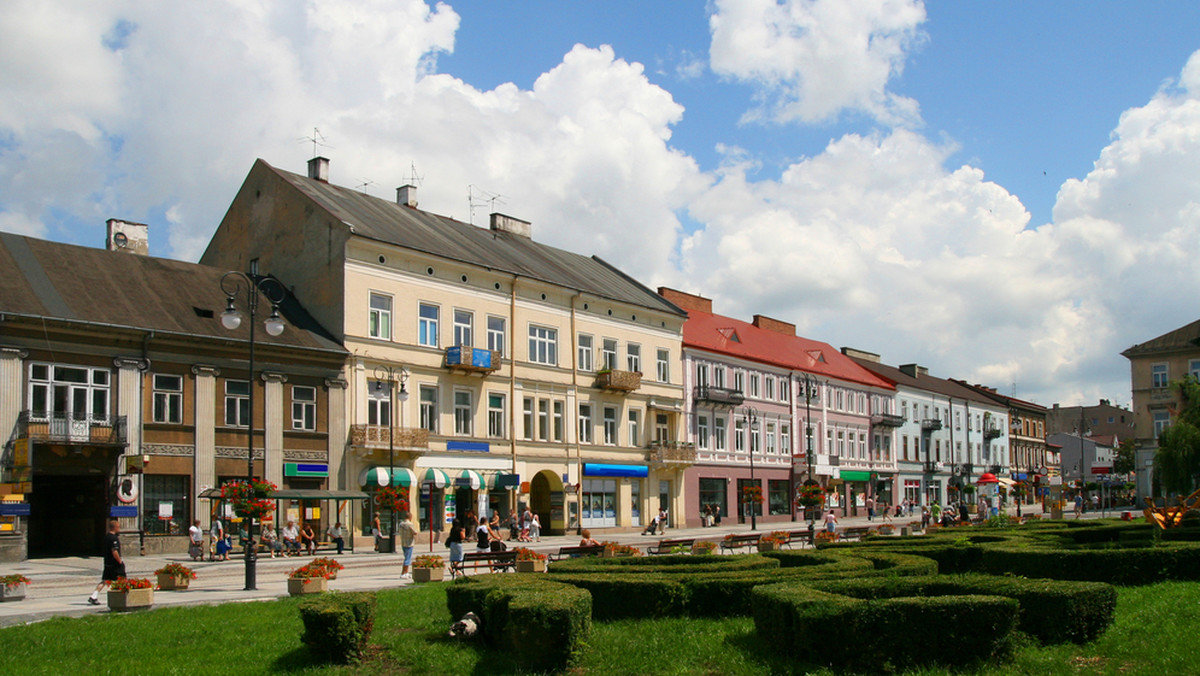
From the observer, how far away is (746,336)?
6341 centimetres

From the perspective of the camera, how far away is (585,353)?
48125 mm

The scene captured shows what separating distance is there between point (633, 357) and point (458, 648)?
38104mm

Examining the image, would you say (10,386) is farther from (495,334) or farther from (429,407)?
(495,334)

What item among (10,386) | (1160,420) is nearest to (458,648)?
(10,386)

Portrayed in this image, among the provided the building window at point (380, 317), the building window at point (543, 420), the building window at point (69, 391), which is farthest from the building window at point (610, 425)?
the building window at point (69, 391)

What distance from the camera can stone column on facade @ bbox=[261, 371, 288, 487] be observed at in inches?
1384

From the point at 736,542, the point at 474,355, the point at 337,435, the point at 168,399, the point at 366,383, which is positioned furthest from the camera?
the point at 474,355

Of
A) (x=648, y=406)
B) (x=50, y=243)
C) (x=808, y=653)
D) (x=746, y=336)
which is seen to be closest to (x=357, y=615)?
(x=808, y=653)

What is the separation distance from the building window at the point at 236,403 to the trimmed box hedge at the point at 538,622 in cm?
2399

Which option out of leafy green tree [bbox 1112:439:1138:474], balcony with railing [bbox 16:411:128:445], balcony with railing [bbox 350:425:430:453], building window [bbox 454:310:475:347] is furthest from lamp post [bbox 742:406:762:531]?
leafy green tree [bbox 1112:439:1138:474]

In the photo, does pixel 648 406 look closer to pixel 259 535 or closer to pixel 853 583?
pixel 259 535

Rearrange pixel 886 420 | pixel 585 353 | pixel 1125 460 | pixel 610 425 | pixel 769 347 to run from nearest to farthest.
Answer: pixel 585 353
pixel 610 425
pixel 769 347
pixel 886 420
pixel 1125 460

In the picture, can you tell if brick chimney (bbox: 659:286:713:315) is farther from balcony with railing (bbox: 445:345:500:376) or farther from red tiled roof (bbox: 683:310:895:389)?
balcony with railing (bbox: 445:345:500:376)

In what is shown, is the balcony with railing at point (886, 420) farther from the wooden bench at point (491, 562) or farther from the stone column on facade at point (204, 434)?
the wooden bench at point (491, 562)
